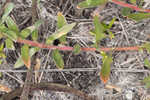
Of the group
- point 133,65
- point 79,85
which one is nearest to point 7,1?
point 79,85

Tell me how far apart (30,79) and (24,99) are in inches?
8.3

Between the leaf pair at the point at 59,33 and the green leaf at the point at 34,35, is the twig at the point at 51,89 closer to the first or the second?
the leaf pair at the point at 59,33

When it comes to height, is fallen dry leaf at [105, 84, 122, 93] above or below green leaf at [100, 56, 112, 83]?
below

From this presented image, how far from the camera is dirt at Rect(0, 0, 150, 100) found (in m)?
2.34

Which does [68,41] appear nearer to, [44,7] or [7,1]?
[44,7]

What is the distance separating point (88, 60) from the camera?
2.40 metres

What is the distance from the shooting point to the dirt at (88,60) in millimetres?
2344

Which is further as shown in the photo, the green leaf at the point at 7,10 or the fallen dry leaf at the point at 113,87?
the fallen dry leaf at the point at 113,87

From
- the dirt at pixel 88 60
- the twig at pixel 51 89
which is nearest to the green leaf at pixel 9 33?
the dirt at pixel 88 60

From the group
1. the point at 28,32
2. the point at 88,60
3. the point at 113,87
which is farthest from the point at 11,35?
the point at 113,87

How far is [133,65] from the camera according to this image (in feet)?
7.75

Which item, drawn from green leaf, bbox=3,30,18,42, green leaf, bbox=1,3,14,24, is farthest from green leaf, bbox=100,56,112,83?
green leaf, bbox=1,3,14,24

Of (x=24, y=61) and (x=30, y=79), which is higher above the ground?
(x=24, y=61)

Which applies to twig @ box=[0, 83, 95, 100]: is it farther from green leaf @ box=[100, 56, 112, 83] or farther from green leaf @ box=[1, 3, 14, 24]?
green leaf @ box=[1, 3, 14, 24]
